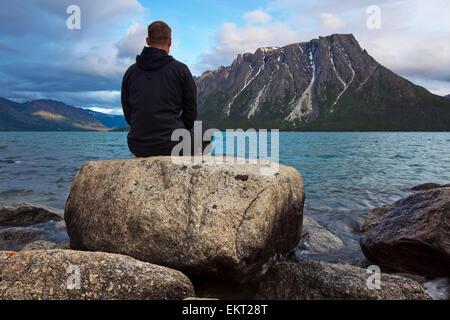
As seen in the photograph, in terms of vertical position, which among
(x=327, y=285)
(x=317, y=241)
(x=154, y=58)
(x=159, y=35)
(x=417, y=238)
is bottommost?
(x=317, y=241)

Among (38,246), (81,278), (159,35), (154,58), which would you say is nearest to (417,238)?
(81,278)

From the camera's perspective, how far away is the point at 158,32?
16.4 feet

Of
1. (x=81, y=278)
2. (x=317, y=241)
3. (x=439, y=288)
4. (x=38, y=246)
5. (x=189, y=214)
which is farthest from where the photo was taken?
(x=317, y=241)

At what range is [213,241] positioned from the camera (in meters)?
3.98

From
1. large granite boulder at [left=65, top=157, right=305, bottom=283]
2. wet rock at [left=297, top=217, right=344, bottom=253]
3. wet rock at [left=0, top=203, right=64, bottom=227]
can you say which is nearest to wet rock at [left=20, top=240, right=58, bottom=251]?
large granite boulder at [left=65, top=157, right=305, bottom=283]

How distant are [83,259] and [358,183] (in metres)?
14.1

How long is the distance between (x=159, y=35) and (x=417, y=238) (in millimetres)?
5713

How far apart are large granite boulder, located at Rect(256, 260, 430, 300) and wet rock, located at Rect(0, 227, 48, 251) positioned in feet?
19.5

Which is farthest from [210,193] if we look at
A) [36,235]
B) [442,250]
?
[36,235]

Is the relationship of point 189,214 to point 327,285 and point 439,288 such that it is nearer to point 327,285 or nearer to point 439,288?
point 327,285

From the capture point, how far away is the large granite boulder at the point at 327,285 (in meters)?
3.62

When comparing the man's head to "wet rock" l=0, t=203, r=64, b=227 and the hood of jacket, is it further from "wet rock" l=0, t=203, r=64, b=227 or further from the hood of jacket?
"wet rock" l=0, t=203, r=64, b=227

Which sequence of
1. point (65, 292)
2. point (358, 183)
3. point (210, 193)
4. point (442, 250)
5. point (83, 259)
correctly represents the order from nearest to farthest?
point (65, 292), point (83, 259), point (210, 193), point (442, 250), point (358, 183)
